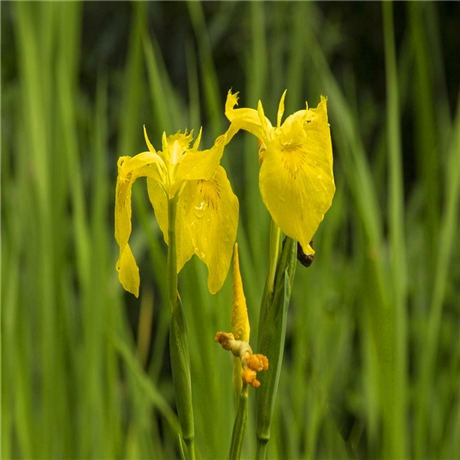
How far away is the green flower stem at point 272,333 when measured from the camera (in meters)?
0.33

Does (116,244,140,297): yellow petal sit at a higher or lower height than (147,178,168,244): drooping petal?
lower

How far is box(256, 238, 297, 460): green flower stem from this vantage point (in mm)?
327

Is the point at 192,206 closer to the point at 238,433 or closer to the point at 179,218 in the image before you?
the point at 179,218

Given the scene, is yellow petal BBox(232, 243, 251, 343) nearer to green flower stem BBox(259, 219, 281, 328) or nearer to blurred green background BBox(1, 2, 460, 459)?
green flower stem BBox(259, 219, 281, 328)

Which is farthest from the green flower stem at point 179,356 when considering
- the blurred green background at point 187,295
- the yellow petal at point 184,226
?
the blurred green background at point 187,295

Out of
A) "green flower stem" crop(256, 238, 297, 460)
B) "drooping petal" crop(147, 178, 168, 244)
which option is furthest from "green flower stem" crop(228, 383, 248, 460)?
"drooping petal" crop(147, 178, 168, 244)

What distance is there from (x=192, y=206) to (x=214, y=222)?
0.06 ft

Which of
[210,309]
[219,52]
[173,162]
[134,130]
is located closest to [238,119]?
[173,162]

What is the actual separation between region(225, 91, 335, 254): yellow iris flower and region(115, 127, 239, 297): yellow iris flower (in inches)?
1.0

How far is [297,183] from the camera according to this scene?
12.0 inches

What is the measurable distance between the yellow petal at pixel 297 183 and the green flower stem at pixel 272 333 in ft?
0.07

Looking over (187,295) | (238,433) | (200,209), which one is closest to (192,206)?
(200,209)

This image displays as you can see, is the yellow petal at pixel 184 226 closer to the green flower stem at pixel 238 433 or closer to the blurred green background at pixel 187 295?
the green flower stem at pixel 238 433

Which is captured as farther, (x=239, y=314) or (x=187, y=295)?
(x=187, y=295)
